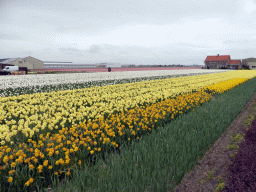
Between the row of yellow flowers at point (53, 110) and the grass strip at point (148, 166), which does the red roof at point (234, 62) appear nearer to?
the row of yellow flowers at point (53, 110)

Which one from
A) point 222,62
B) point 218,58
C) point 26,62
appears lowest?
point 26,62

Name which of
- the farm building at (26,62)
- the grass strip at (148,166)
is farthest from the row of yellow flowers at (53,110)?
the farm building at (26,62)

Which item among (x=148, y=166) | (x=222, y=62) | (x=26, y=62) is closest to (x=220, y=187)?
(x=148, y=166)

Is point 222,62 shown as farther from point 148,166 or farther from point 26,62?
point 148,166

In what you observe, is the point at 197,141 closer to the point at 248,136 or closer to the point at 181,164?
the point at 181,164

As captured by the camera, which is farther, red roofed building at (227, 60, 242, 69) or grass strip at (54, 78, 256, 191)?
red roofed building at (227, 60, 242, 69)

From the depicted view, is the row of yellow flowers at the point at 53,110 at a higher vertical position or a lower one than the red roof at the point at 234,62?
lower

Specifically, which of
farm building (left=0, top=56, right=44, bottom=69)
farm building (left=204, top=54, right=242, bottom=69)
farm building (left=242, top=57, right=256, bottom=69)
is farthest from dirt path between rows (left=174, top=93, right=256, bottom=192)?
farm building (left=242, top=57, right=256, bottom=69)

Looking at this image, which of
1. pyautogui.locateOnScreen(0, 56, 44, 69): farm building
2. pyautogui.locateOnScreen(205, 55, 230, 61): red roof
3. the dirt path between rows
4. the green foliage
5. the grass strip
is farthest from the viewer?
pyautogui.locateOnScreen(205, 55, 230, 61): red roof

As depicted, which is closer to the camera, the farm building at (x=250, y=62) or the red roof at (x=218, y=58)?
the red roof at (x=218, y=58)

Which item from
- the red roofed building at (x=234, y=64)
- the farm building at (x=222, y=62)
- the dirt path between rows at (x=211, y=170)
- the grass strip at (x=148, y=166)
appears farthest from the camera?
the farm building at (x=222, y=62)

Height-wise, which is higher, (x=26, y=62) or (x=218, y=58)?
(x=218, y=58)

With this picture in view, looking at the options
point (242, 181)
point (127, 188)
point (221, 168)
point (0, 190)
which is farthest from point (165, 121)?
point (0, 190)

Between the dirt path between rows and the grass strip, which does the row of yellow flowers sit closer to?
the grass strip
